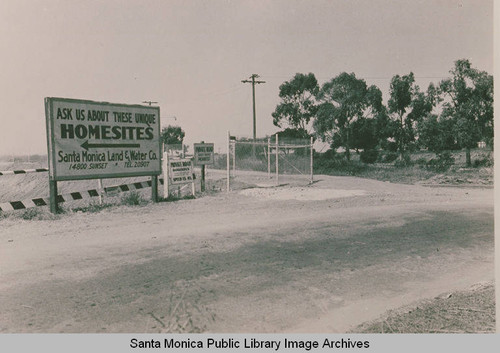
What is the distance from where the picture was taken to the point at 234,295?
473 cm

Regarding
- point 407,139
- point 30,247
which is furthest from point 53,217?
point 407,139

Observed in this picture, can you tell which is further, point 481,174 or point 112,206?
point 481,174

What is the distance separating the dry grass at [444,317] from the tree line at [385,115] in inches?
693

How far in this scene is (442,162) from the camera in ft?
81.9

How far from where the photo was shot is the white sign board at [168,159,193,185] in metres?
13.7

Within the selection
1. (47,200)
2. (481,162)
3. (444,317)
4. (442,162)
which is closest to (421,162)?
(442,162)

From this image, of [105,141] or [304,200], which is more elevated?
[105,141]

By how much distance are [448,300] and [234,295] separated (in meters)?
2.24

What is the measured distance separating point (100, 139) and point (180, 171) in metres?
3.47

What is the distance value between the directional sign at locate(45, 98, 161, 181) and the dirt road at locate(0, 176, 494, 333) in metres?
1.31

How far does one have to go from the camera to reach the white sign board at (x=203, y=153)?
15.1 metres

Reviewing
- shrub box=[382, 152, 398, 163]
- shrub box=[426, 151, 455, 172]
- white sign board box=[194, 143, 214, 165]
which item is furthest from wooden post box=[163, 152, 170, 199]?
shrub box=[382, 152, 398, 163]

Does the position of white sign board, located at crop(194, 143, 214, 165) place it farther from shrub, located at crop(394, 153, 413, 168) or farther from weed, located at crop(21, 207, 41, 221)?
shrub, located at crop(394, 153, 413, 168)
